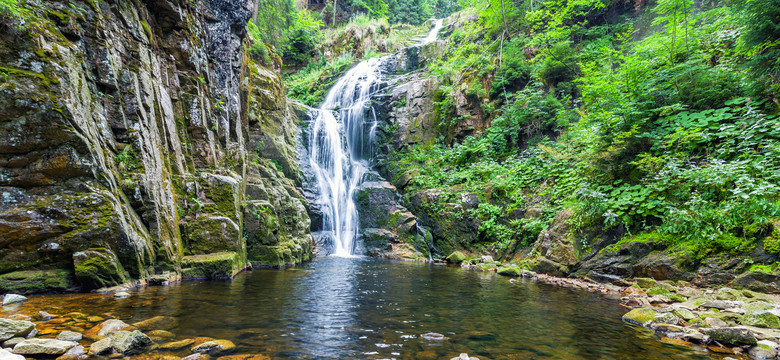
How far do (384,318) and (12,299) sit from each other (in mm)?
5073

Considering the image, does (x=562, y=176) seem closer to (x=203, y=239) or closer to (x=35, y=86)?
(x=203, y=239)

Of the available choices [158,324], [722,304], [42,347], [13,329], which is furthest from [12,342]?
[722,304]

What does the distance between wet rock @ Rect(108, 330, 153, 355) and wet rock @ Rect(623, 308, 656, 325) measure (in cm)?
624

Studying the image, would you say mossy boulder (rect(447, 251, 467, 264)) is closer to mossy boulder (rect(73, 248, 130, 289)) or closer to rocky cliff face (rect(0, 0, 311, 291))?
rocky cliff face (rect(0, 0, 311, 291))

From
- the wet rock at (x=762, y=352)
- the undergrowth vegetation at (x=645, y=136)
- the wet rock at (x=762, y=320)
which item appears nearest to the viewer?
the wet rock at (x=762, y=352)

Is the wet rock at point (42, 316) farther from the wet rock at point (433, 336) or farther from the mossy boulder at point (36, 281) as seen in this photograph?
the wet rock at point (433, 336)

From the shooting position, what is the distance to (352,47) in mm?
27719

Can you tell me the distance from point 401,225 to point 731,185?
1135cm

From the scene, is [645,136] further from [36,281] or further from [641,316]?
[36,281]

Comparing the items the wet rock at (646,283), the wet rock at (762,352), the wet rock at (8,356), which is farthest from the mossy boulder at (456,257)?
the wet rock at (8,356)

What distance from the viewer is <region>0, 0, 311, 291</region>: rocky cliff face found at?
Answer: 504 cm

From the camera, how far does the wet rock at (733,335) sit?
352cm

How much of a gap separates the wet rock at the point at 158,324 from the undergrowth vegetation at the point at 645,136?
8910 millimetres

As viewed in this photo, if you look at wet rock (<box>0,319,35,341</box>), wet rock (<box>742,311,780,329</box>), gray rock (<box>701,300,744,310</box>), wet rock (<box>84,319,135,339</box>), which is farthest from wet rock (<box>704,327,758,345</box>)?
wet rock (<box>0,319,35,341</box>)
